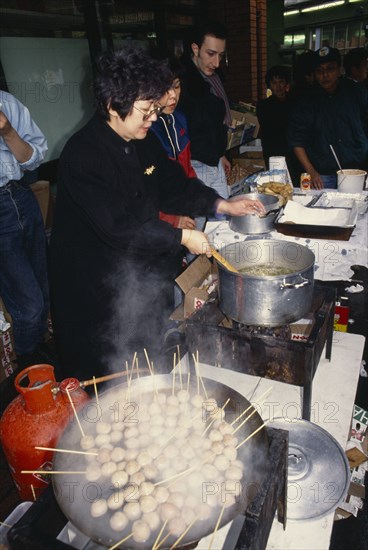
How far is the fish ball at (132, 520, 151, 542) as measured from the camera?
1.22 m

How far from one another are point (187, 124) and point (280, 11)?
13117 millimetres

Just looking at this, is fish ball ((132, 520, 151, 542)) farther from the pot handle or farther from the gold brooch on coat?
the gold brooch on coat

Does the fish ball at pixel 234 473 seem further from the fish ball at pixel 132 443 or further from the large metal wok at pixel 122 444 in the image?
the fish ball at pixel 132 443

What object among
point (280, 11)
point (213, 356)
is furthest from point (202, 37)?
point (280, 11)

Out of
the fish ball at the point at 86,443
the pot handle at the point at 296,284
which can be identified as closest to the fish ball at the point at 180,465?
A: the fish ball at the point at 86,443

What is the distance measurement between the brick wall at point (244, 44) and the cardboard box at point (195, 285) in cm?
745

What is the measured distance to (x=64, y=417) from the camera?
2.03 meters

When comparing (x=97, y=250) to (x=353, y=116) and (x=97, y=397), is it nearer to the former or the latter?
(x=97, y=397)

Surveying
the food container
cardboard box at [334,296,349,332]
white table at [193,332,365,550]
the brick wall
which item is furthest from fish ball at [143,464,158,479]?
the brick wall

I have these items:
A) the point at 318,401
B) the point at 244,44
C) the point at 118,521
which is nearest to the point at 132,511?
the point at 118,521

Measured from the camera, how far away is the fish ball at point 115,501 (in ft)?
4.43

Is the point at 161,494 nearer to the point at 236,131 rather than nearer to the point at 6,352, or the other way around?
the point at 6,352

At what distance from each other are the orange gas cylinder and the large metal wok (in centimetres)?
39

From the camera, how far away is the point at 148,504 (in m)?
1.33
